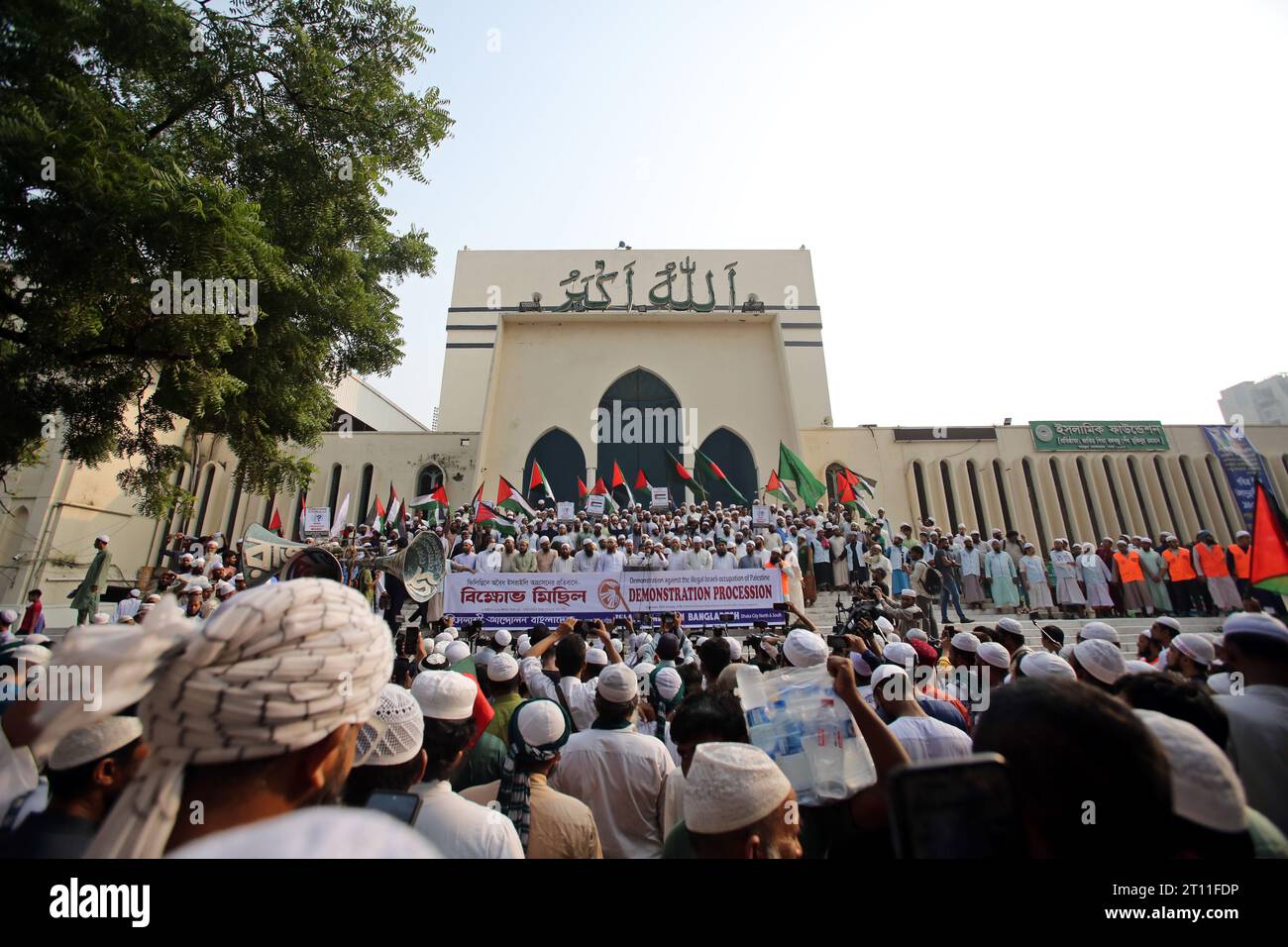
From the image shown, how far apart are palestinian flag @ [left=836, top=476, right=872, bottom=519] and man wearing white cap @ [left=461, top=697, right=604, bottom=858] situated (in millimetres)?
13812

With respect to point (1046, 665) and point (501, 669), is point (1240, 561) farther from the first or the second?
point (501, 669)

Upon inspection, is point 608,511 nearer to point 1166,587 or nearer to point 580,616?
point 580,616

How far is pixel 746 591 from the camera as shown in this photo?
8164 millimetres

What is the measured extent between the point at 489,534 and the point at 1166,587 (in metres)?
12.7

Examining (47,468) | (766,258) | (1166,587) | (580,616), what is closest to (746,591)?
(580,616)

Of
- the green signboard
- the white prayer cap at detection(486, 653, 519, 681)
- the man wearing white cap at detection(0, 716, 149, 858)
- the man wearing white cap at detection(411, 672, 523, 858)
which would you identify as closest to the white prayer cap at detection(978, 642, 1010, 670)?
the white prayer cap at detection(486, 653, 519, 681)

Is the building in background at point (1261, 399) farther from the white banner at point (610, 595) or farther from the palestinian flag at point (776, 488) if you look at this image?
the white banner at point (610, 595)

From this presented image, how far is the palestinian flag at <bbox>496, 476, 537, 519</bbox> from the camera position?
14.9 m

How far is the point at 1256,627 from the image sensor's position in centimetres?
225

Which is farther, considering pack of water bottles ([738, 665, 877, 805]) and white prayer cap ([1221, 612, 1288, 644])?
white prayer cap ([1221, 612, 1288, 644])

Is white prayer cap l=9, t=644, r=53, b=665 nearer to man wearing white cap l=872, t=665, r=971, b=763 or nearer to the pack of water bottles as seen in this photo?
the pack of water bottles

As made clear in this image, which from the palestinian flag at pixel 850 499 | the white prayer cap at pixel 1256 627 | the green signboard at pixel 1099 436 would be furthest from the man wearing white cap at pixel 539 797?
the green signboard at pixel 1099 436

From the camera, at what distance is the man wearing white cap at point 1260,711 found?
6.17ft

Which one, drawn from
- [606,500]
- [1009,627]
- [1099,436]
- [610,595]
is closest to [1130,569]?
[1009,627]
